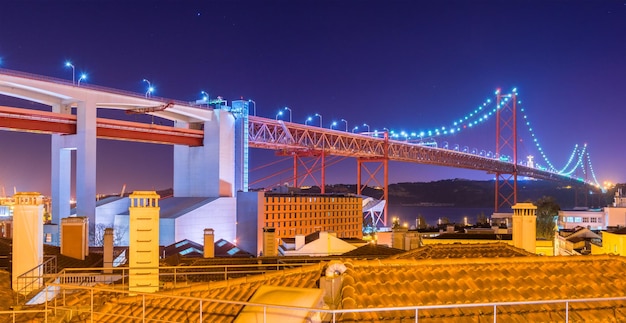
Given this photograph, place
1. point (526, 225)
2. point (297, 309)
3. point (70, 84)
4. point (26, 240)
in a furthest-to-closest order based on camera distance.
A: point (70, 84), point (526, 225), point (26, 240), point (297, 309)

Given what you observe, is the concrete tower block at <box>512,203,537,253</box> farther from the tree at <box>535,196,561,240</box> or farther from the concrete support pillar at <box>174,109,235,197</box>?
the concrete support pillar at <box>174,109,235,197</box>

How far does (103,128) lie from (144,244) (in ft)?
120

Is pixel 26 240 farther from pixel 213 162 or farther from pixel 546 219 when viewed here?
pixel 546 219

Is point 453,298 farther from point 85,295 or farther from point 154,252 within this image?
point 85,295

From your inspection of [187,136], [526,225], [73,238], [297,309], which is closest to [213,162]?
[187,136]

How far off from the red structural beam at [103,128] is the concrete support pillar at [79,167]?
1068 mm

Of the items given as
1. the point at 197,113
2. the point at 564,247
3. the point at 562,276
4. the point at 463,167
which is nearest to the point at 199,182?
the point at 197,113

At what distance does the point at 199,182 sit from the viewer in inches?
1966

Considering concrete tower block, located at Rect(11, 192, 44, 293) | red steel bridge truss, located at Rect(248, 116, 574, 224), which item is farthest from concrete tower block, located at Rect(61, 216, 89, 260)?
red steel bridge truss, located at Rect(248, 116, 574, 224)

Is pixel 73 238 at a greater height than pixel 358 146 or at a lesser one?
lesser

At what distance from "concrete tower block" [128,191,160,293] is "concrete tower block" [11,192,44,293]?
1898mm

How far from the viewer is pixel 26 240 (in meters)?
9.51

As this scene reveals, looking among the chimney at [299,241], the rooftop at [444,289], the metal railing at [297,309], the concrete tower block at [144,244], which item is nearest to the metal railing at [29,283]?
the metal railing at [297,309]

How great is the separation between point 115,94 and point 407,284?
130 feet
